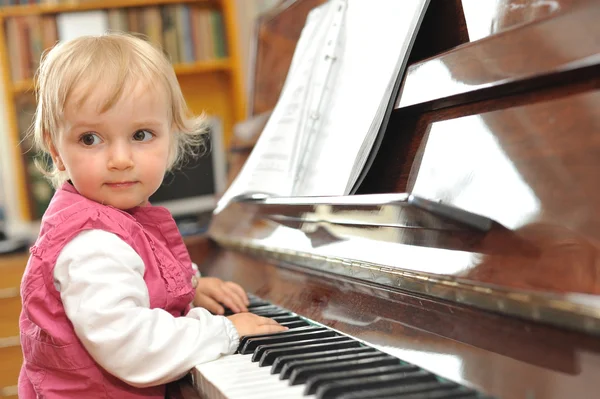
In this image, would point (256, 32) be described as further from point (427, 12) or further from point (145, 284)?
point (145, 284)

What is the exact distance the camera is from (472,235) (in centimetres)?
75

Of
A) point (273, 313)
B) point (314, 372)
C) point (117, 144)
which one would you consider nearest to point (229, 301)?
point (273, 313)

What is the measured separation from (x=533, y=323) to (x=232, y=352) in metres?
0.41

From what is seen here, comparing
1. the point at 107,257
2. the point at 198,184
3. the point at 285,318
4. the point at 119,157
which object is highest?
the point at 119,157

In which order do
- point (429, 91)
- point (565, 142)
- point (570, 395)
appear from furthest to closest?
point (429, 91), point (565, 142), point (570, 395)

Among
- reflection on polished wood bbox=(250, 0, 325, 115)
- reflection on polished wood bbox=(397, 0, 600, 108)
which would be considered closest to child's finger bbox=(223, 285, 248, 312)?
reflection on polished wood bbox=(397, 0, 600, 108)

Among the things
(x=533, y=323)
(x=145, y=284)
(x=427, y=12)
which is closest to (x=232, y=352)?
(x=145, y=284)

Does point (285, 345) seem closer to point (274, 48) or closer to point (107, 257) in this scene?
point (107, 257)

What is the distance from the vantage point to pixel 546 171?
70cm

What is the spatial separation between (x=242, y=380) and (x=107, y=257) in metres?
0.26

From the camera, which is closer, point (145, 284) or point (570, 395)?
point (570, 395)

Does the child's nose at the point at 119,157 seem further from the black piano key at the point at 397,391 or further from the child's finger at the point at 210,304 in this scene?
the black piano key at the point at 397,391

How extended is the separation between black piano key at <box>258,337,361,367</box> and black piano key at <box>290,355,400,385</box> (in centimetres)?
7

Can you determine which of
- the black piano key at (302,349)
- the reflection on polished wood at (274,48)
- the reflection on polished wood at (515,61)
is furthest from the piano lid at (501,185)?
the reflection on polished wood at (274,48)
